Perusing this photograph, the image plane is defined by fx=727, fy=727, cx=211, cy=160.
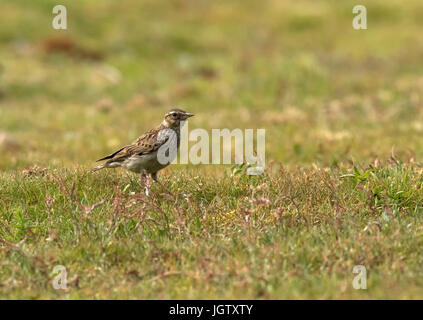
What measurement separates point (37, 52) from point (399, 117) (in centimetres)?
1598

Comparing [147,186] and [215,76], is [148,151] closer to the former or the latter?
[147,186]

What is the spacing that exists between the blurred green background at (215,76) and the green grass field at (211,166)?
3.7 inches

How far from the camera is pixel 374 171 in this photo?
9.33m

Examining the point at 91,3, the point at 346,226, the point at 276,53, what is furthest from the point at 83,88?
the point at 346,226

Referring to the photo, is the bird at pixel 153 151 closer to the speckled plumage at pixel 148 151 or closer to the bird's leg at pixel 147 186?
the speckled plumage at pixel 148 151

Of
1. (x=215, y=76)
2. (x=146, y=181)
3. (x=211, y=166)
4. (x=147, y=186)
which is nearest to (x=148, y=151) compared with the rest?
(x=146, y=181)

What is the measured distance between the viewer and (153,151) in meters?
9.71

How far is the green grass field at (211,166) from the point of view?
707 cm

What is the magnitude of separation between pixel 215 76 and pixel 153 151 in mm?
16958

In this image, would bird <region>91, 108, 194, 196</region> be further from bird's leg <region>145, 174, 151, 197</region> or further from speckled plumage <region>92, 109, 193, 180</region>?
bird's leg <region>145, 174, 151, 197</region>

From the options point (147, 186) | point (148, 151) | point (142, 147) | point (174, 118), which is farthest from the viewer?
point (174, 118)

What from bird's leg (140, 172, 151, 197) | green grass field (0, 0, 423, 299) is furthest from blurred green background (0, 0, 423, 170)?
bird's leg (140, 172, 151, 197)

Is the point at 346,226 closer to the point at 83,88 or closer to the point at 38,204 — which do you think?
the point at 38,204

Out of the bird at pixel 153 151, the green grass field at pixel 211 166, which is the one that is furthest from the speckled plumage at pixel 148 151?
the green grass field at pixel 211 166
